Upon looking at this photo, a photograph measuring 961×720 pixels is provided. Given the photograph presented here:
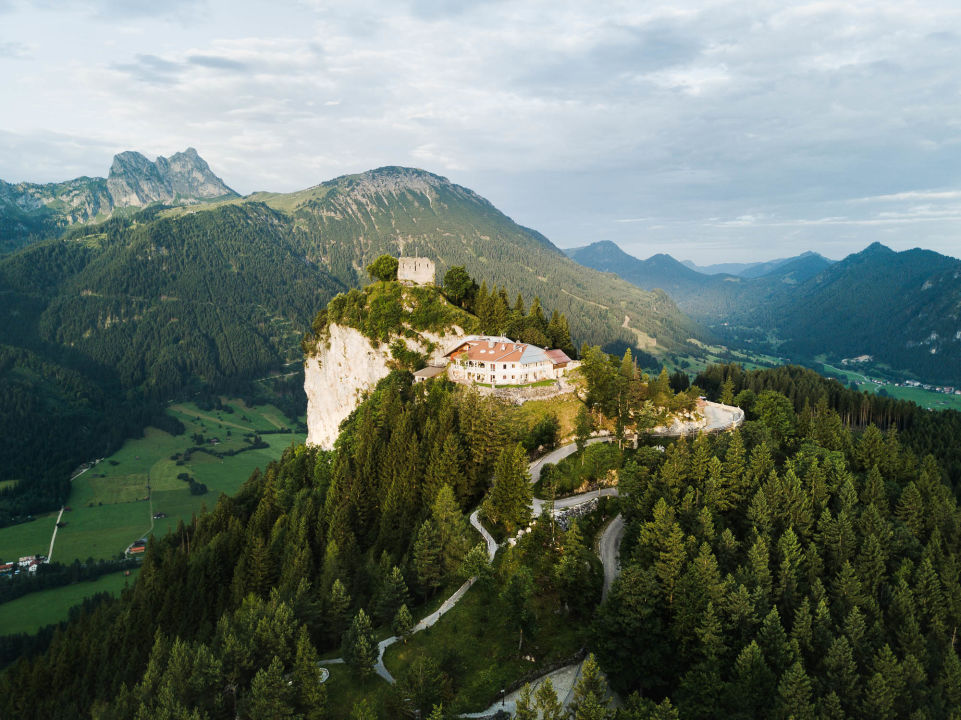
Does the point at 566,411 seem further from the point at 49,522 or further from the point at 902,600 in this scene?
the point at 49,522

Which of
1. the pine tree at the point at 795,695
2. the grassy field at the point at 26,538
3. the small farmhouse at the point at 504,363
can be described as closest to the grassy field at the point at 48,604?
the grassy field at the point at 26,538

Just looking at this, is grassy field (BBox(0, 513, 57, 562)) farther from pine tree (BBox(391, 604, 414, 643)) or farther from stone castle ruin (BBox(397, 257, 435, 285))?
pine tree (BBox(391, 604, 414, 643))

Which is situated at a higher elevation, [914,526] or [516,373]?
[516,373]

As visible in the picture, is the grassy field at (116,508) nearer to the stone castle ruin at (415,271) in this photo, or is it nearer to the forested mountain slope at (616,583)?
the forested mountain slope at (616,583)

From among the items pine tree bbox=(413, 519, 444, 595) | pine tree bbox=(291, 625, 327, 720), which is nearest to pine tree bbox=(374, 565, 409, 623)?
pine tree bbox=(413, 519, 444, 595)

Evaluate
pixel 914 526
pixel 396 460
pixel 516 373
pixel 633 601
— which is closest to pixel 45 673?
pixel 396 460

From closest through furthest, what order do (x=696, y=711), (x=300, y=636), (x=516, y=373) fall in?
(x=696, y=711)
(x=300, y=636)
(x=516, y=373)
